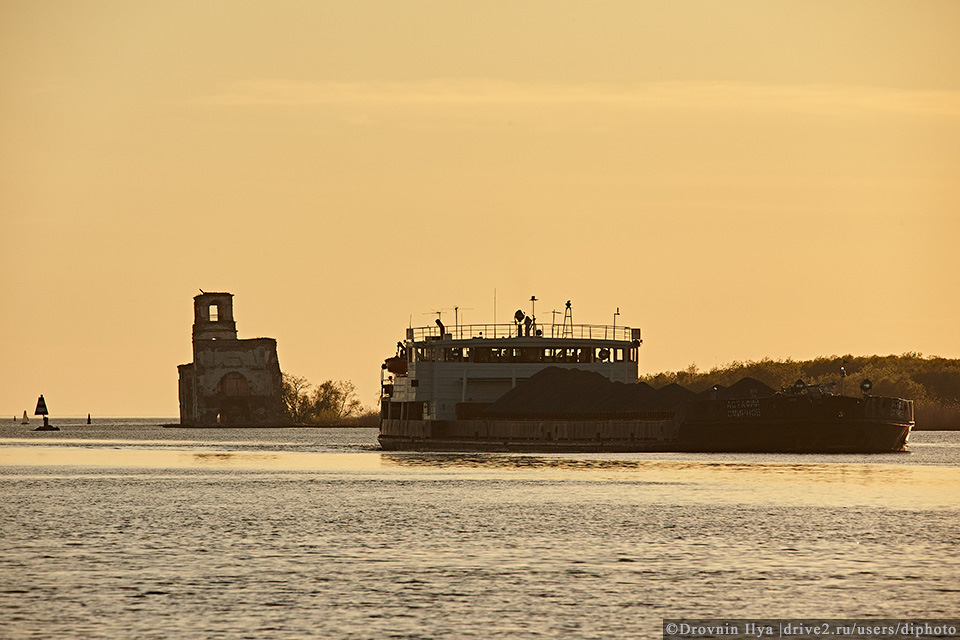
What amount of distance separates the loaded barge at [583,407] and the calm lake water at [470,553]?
7.48 metres

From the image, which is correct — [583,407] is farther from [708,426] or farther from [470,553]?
[470,553]

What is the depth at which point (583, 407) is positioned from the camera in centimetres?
9519

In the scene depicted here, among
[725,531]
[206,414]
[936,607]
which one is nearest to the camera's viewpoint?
[936,607]

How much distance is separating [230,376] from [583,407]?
103m

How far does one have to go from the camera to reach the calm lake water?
1168 inches

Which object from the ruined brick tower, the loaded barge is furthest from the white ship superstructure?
the ruined brick tower

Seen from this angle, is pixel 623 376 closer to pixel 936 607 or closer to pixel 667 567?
pixel 667 567

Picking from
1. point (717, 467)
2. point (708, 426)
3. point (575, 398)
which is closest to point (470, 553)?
point (717, 467)

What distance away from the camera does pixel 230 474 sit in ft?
Result: 271

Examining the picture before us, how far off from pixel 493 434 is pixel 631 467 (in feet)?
49.3

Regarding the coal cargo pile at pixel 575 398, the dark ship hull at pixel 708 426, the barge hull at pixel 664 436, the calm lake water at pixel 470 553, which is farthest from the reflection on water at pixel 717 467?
Answer: the coal cargo pile at pixel 575 398

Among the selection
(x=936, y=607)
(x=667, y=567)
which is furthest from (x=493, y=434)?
(x=936, y=607)

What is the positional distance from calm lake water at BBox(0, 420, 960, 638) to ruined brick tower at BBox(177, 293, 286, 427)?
11336 cm

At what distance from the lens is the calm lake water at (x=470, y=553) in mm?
29656
